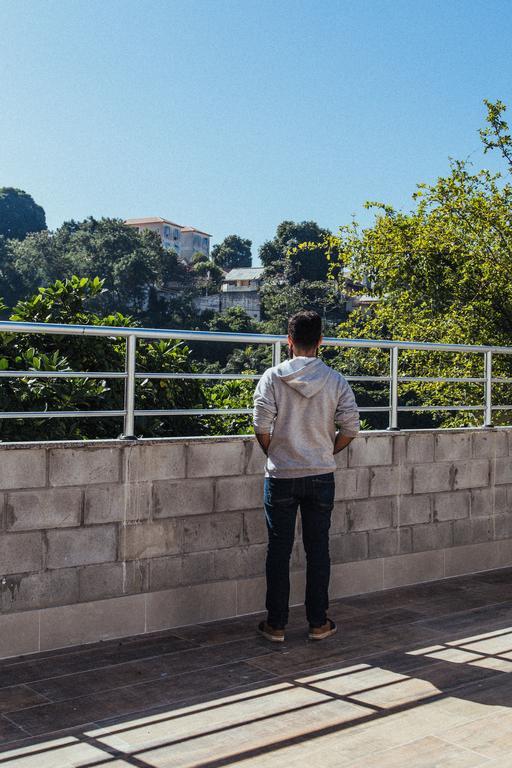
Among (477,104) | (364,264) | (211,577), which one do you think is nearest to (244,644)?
(211,577)

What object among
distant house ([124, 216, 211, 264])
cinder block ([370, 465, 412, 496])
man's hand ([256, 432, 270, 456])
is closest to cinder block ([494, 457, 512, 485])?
cinder block ([370, 465, 412, 496])

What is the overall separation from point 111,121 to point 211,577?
10316 cm

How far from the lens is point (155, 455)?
512 cm

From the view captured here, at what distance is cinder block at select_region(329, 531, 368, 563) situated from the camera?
604 centimetres

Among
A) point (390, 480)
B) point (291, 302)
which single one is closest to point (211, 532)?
point (390, 480)

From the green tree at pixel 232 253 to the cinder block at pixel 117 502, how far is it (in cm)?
12704

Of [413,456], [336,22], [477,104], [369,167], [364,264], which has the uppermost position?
[369,167]

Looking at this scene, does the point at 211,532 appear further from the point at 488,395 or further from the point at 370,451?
the point at 488,395

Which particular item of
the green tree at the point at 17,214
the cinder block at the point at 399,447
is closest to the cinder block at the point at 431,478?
the cinder block at the point at 399,447

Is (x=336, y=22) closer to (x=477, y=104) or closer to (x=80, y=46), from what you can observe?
(x=477, y=104)

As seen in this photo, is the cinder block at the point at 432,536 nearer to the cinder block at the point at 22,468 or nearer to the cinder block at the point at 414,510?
the cinder block at the point at 414,510

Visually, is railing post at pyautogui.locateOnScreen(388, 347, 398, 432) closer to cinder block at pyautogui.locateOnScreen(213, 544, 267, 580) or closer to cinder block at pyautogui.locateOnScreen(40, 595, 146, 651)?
cinder block at pyautogui.locateOnScreen(213, 544, 267, 580)

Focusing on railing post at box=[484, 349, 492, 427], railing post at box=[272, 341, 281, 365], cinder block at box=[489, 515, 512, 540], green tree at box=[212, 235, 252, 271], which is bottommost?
cinder block at box=[489, 515, 512, 540]

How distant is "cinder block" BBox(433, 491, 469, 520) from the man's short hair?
7.04 ft
